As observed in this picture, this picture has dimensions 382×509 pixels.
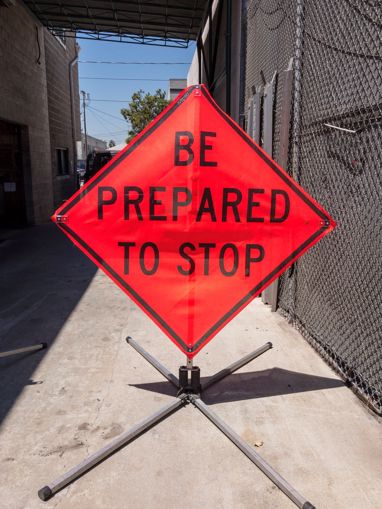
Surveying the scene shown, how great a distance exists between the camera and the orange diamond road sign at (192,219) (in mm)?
2721

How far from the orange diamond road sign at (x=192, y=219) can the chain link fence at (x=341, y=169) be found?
776mm

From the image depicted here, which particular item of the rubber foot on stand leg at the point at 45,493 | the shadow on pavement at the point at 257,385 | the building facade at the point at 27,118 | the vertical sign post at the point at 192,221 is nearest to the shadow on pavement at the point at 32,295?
the rubber foot on stand leg at the point at 45,493

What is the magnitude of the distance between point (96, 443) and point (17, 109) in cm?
1075

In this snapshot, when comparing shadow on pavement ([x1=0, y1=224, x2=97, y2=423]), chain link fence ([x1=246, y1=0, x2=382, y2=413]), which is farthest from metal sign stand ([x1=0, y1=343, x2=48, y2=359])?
chain link fence ([x1=246, y1=0, x2=382, y2=413])

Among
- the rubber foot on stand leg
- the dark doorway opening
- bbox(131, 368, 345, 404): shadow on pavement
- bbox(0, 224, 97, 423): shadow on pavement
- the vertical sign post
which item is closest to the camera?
the rubber foot on stand leg

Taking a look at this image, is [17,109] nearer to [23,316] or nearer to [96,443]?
[23,316]

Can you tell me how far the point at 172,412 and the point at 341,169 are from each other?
2504mm

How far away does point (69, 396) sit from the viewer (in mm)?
A: 3430

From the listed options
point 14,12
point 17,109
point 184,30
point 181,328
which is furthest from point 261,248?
point 184,30

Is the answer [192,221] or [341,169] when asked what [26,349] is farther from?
[341,169]

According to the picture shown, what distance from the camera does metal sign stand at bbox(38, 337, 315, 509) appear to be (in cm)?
240

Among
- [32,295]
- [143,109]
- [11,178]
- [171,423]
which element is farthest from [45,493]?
[143,109]

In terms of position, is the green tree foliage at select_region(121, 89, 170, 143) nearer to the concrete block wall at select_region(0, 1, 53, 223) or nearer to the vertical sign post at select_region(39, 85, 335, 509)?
the concrete block wall at select_region(0, 1, 53, 223)

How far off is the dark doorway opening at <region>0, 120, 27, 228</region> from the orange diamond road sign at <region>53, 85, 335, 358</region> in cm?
1077
